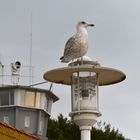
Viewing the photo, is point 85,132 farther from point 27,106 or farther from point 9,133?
point 27,106

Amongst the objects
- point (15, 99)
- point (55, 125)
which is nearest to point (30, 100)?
point (15, 99)

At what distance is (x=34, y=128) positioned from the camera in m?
35.2

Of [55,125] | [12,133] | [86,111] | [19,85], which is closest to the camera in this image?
[12,133]

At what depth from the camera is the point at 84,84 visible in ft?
59.1

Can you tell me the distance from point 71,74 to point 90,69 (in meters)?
0.65

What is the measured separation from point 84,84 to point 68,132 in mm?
34683

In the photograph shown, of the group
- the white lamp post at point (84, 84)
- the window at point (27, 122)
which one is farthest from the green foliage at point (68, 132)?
the white lamp post at point (84, 84)

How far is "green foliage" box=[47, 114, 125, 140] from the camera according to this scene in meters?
50.6

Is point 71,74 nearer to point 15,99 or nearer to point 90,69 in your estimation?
point 90,69

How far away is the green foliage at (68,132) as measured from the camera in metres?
50.6

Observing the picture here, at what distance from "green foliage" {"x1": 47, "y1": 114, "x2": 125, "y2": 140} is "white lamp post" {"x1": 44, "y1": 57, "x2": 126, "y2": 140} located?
3115 cm

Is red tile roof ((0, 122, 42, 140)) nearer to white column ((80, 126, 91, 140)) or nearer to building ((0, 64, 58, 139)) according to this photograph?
white column ((80, 126, 91, 140))

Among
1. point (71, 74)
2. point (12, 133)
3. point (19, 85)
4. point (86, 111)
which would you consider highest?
point (19, 85)

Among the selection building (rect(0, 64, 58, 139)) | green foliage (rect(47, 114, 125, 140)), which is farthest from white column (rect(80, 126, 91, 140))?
green foliage (rect(47, 114, 125, 140))
